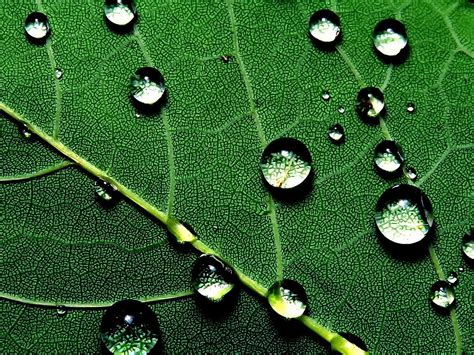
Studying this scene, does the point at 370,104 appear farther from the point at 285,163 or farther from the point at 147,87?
the point at 147,87

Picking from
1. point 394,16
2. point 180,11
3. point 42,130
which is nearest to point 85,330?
point 42,130

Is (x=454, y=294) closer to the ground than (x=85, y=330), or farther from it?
farther from it

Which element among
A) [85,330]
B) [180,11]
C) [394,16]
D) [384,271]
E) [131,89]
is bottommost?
[85,330]

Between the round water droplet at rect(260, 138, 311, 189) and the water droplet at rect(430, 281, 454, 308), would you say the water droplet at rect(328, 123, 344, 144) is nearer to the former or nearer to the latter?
the round water droplet at rect(260, 138, 311, 189)

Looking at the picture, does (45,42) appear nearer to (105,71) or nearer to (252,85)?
(105,71)

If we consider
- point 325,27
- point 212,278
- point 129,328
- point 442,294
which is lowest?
point 129,328

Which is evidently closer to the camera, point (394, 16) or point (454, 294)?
point (454, 294)

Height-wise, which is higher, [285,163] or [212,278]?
[285,163]

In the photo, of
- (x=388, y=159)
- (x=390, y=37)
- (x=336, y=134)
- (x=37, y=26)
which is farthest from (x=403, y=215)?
(x=37, y=26)
